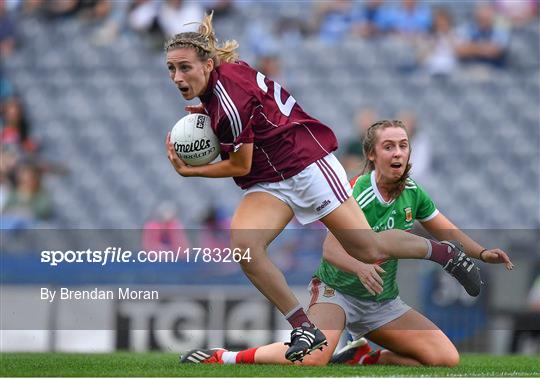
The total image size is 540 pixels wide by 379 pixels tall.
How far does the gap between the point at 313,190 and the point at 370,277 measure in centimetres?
57

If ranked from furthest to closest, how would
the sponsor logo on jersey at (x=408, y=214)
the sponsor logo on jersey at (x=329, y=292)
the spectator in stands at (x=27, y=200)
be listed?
the spectator in stands at (x=27, y=200) < the sponsor logo on jersey at (x=329, y=292) < the sponsor logo on jersey at (x=408, y=214)

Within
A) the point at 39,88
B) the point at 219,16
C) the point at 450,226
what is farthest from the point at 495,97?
the point at 450,226

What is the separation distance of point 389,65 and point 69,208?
439 cm

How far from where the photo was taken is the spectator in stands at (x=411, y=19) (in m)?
15.1

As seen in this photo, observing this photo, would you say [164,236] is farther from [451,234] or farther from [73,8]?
[73,8]

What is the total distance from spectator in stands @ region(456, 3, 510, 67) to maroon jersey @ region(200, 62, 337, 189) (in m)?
8.55

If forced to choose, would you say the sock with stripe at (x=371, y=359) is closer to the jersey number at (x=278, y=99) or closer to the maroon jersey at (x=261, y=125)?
the maroon jersey at (x=261, y=125)

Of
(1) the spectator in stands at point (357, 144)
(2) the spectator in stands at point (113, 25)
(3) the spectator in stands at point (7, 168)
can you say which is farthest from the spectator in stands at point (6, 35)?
(1) the spectator in stands at point (357, 144)

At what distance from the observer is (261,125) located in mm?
6543

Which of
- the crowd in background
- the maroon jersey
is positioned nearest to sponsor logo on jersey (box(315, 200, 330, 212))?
the maroon jersey

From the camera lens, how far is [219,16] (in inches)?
616

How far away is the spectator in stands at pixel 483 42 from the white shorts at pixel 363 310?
329 inches

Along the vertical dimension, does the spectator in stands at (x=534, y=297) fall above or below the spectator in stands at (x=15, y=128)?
below

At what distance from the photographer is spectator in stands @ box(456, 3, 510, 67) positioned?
49.1 feet
